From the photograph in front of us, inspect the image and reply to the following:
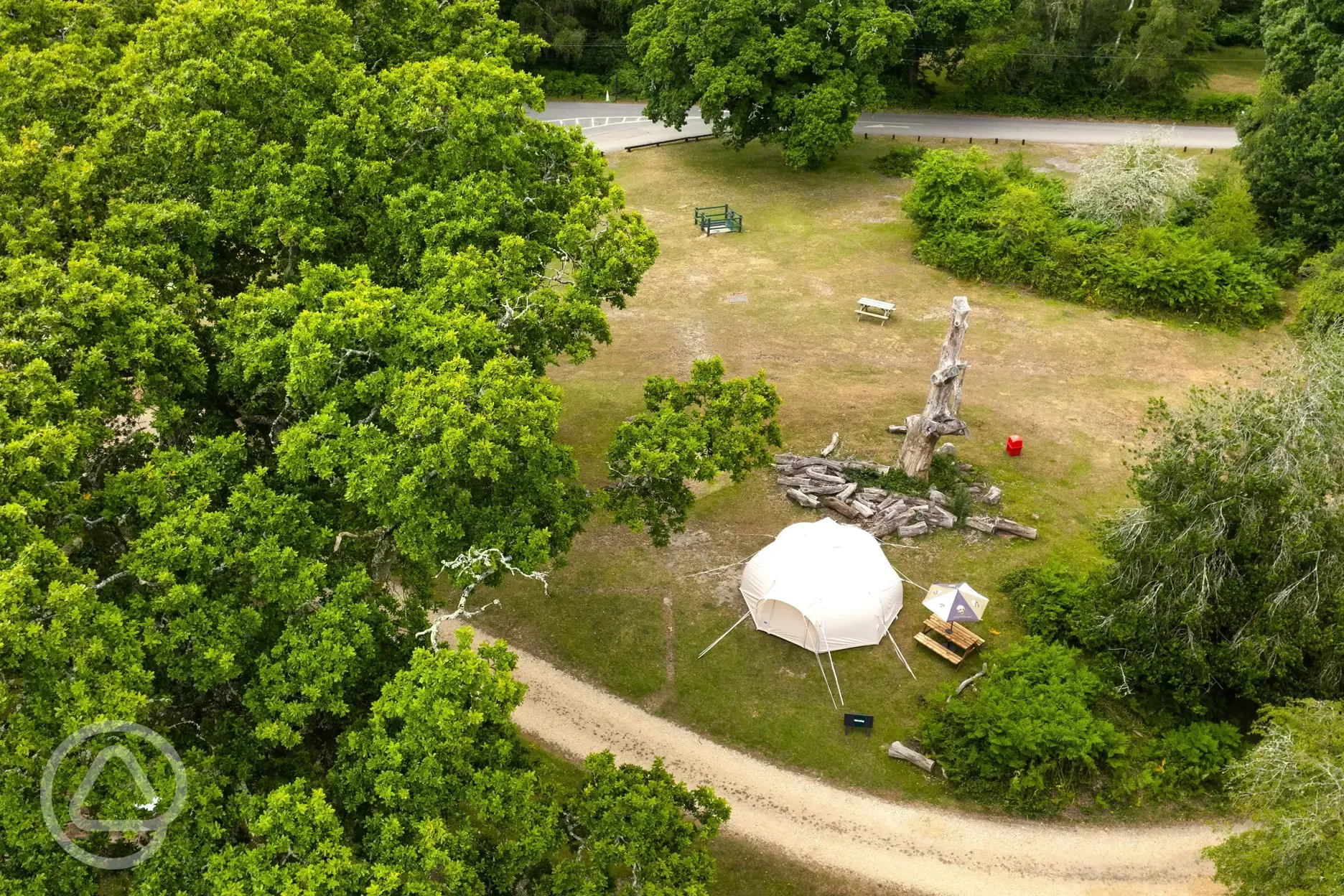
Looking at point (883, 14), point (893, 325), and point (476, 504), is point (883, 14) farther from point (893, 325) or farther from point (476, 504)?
point (476, 504)

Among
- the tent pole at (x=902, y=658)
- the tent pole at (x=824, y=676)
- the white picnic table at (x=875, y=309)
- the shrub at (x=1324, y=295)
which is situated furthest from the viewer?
the white picnic table at (x=875, y=309)

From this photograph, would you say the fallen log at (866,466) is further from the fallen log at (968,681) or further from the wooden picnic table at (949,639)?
the fallen log at (968,681)

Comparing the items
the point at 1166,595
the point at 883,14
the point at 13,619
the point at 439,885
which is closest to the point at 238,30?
the point at 13,619

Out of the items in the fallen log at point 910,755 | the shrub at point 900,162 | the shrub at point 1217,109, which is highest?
the shrub at point 1217,109

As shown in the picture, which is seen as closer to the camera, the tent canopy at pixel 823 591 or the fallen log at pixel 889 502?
the tent canopy at pixel 823 591

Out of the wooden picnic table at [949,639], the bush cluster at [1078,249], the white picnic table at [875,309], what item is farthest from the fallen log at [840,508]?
the bush cluster at [1078,249]

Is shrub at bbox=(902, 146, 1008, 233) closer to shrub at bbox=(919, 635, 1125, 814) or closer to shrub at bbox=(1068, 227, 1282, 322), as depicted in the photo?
shrub at bbox=(1068, 227, 1282, 322)

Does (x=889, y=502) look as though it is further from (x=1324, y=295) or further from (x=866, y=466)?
(x=1324, y=295)
